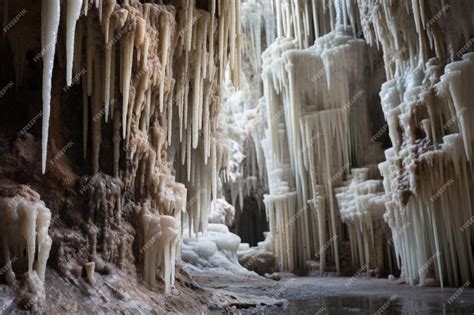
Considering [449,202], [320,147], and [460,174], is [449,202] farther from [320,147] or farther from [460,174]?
[320,147]

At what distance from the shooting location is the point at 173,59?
26.8 feet

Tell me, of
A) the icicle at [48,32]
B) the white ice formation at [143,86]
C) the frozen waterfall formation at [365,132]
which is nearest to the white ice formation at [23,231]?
the white ice formation at [143,86]

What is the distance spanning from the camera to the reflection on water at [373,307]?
644cm

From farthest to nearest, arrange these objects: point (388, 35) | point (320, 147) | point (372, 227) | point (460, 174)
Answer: point (320, 147)
point (372, 227)
point (388, 35)
point (460, 174)

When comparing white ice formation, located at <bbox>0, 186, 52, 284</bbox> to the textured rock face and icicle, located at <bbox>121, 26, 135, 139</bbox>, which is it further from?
icicle, located at <bbox>121, 26, 135, 139</bbox>

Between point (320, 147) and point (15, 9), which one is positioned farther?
point (320, 147)

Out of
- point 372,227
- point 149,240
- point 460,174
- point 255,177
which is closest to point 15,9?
point 149,240

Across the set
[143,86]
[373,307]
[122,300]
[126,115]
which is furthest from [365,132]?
[122,300]

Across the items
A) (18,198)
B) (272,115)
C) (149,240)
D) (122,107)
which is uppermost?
(272,115)

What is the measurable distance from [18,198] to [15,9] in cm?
264

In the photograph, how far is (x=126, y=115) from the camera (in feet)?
21.8

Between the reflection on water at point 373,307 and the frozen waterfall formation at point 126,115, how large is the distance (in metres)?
2.20

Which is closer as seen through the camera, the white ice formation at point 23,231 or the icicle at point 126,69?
the white ice formation at point 23,231

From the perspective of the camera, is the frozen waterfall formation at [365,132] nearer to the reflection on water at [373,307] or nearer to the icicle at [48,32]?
the reflection on water at [373,307]
